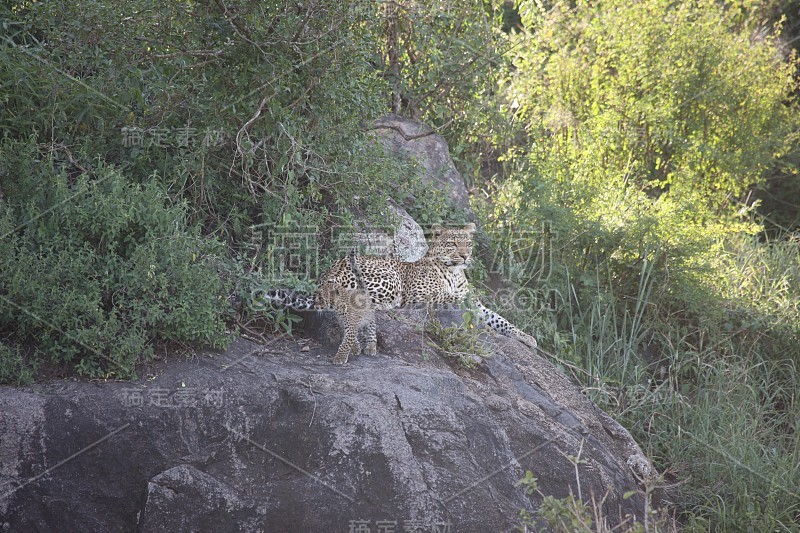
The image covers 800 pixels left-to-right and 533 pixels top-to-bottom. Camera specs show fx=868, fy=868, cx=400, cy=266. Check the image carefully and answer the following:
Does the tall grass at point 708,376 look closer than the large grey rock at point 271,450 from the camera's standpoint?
No

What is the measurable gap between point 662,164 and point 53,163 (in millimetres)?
8213

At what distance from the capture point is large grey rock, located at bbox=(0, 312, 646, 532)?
5129 mm

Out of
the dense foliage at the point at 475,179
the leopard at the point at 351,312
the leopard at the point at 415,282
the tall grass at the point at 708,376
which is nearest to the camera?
the dense foliage at the point at 475,179

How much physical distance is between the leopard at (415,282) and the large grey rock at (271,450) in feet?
1.68

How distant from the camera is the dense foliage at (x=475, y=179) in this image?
6.03 m

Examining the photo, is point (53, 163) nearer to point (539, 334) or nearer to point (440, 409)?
point (440, 409)

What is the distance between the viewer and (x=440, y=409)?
5957 millimetres

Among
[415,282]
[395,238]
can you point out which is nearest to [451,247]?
[415,282]

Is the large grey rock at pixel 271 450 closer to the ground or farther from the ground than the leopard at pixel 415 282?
closer to the ground

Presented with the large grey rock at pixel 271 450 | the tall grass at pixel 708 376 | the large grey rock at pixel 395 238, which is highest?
the large grey rock at pixel 395 238

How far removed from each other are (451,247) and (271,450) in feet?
9.48

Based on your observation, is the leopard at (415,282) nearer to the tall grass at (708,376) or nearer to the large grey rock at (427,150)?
the tall grass at (708,376)

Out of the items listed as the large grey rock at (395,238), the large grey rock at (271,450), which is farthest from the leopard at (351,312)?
the large grey rock at (395,238)

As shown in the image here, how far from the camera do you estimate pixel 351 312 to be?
249 inches
